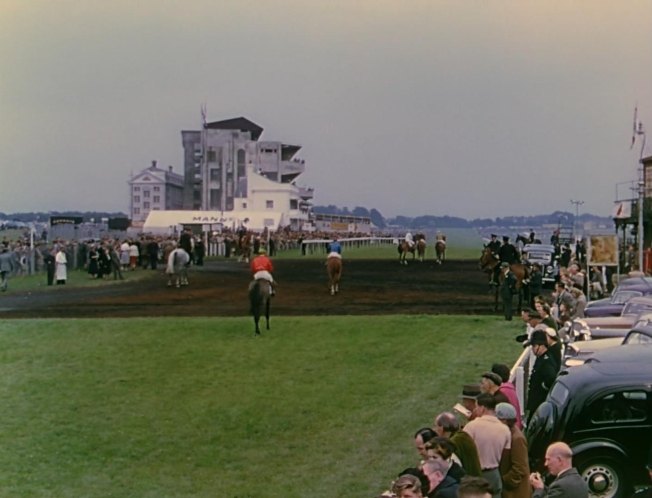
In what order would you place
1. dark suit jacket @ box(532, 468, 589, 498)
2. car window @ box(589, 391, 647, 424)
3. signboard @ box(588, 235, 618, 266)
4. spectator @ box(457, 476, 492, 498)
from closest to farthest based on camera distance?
spectator @ box(457, 476, 492, 498) < dark suit jacket @ box(532, 468, 589, 498) < car window @ box(589, 391, 647, 424) < signboard @ box(588, 235, 618, 266)

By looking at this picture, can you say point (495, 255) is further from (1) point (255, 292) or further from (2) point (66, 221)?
(2) point (66, 221)

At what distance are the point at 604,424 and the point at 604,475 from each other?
59 centimetres

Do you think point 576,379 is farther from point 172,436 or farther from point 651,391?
point 172,436

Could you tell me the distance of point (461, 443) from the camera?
837cm

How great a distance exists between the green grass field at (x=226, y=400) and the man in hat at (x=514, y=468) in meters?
3.58

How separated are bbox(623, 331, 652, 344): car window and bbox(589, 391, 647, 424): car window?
2.95 m

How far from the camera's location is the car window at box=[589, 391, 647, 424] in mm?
11218

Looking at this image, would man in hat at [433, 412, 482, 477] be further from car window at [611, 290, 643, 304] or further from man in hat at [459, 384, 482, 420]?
car window at [611, 290, 643, 304]

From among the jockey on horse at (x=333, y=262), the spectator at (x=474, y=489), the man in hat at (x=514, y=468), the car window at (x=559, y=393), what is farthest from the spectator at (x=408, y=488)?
Result: the jockey on horse at (x=333, y=262)

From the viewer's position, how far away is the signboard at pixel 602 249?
87.5 feet

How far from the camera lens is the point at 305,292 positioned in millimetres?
35094

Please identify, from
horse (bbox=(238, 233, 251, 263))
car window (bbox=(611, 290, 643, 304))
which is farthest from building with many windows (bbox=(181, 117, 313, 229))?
car window (bbox=(611, 290, 643, 304))

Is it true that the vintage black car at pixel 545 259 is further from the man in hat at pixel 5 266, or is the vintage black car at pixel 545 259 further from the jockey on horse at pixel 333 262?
the man in hat at pixel 5 266

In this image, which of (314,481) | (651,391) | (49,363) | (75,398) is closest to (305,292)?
(49,363)
